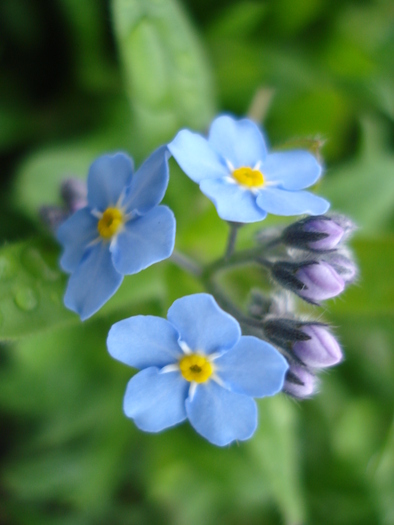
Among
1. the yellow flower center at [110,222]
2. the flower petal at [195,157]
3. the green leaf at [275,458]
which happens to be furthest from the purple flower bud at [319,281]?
the green leaf at [275,458]

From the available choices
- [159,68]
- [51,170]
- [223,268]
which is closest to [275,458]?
[223,268]

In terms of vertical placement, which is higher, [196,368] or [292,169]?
[292,169]

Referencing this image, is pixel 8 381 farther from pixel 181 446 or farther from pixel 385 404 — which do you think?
pixel 385 404

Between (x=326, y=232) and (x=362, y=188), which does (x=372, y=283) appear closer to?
(x=362, y=188)

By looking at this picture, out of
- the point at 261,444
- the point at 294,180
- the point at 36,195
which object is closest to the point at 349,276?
the point at 294,180

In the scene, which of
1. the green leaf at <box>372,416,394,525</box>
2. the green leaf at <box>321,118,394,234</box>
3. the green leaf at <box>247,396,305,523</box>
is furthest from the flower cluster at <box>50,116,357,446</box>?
the green leaf at <box>372,416,394,525</box>
